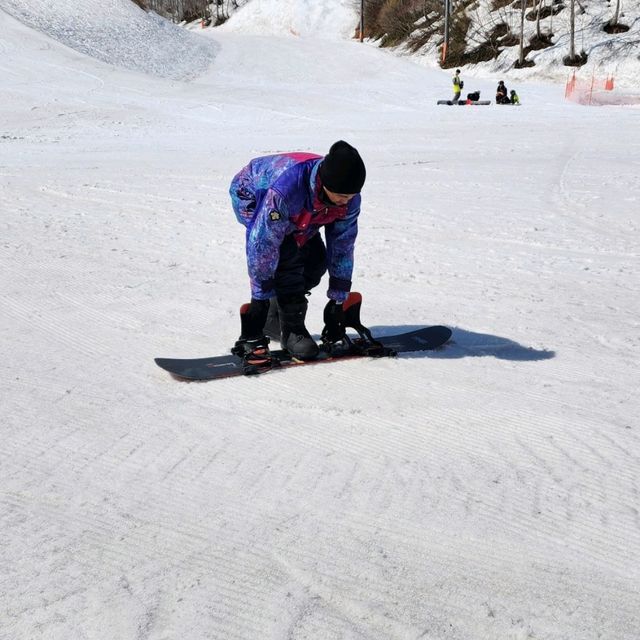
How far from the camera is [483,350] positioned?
4770mm

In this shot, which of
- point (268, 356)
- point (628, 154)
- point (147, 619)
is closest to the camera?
point (147, 619)

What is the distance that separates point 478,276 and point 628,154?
7971 mm

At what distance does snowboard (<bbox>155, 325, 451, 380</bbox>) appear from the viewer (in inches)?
168

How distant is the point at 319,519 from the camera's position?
278cm

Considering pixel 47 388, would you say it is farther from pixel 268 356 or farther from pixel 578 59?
pixel 578 59

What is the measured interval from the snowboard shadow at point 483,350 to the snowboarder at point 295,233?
0.66m

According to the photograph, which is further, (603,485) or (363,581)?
(603,485)

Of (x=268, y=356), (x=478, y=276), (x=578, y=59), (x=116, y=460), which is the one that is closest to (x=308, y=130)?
(x=478, y=276)

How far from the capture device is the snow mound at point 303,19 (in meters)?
60.8

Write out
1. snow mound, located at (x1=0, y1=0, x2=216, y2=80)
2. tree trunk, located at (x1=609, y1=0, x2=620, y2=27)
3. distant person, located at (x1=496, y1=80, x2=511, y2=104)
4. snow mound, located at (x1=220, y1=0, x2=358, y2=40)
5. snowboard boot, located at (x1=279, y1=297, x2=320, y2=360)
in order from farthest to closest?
snow mound, located at (x1=220, y1=0, x2=358, y2=40)
tree trunk, located at (x1=609, y1=0, x2=620, y2=27)
snow mound, located at (x1=0, y1=0, x2=216, y2=80)
distant person, located at (x1=496, y1=80, x2=511, y2=104)
snowboard boot, located at (x1=279, y1=297, x2=320, y2=360)

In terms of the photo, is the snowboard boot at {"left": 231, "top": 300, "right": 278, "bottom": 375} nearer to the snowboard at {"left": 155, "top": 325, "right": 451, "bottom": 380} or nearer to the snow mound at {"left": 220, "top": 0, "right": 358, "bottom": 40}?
the snowboard at {"left": 155, "top": 325, "right": 451, "bottom": 380}

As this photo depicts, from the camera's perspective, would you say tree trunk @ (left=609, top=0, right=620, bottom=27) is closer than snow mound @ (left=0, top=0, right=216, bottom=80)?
No

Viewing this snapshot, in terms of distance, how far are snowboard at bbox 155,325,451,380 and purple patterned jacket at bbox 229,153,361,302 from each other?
36 centimetres

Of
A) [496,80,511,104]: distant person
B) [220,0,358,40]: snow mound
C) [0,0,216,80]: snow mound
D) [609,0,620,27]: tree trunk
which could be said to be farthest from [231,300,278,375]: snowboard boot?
[220,0,358,40]: snow mound
